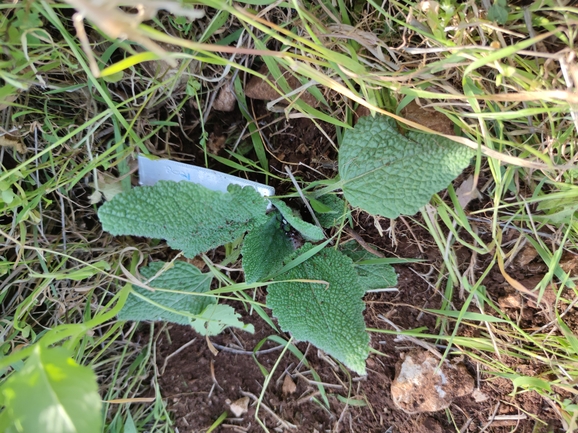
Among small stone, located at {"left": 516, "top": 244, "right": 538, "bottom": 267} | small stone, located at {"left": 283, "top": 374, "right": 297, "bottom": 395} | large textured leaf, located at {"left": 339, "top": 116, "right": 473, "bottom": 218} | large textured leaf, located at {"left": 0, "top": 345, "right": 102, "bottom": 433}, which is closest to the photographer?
large textured leaf, located at {"left": 0, "top": 345, "right": 102, "bottom": 433}

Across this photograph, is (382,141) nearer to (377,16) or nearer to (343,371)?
(377,16)

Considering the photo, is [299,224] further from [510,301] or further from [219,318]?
[510,301]

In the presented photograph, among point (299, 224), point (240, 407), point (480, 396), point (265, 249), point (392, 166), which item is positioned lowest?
point (240, 407)

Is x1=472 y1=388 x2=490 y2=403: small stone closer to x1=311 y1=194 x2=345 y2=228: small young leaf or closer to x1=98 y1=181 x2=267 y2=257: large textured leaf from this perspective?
x1=311 y1=194 x2=345 y2=228: small young leaf

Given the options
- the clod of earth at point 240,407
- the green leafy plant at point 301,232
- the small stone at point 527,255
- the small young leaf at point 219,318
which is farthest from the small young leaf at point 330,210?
the clod of earth at point 240,407

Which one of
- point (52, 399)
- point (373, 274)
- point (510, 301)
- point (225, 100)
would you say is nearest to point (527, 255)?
point (510, 301)

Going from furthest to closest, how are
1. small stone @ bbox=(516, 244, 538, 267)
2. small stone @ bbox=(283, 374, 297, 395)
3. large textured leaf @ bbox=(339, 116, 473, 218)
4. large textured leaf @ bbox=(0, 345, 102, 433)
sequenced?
small stone @ bbox=(283, 374, 297, 395), small stone @ bbox=(516, 244, 538, 267), large textured leaf @ bbox=(339, 116, 473, 218), large textured leaf @ bbox=(0, 345, 102, 433)

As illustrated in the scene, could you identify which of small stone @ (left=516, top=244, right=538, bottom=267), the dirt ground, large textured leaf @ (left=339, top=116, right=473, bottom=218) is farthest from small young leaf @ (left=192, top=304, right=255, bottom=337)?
small stone @ (left=516, top=244, right=538, bottom=267)
